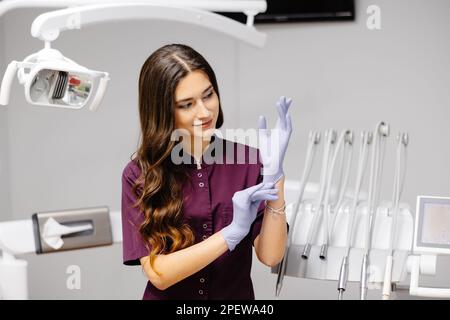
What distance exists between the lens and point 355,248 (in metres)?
1.77

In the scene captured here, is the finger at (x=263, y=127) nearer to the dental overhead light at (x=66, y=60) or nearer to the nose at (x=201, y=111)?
the nose at (x=201, y=111)

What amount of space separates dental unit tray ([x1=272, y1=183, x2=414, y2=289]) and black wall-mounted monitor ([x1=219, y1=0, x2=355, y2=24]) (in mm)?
964

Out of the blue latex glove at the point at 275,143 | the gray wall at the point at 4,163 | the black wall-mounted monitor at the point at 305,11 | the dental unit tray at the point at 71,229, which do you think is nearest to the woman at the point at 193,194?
the blue latex glove at the point at 275,143

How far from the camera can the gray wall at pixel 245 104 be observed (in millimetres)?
2588

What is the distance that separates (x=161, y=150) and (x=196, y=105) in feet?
0.44

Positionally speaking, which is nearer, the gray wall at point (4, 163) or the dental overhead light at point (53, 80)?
the dental overhead light at point (53, 80)

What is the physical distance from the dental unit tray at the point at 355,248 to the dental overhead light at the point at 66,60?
1.95 ft

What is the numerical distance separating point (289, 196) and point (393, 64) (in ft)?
2.74

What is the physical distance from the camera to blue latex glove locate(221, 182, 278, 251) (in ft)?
5.01

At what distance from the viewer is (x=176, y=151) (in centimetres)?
173

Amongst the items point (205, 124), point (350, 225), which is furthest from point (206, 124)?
point (350, 225)

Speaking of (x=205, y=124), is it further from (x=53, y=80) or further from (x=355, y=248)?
(x=355, y=248)
